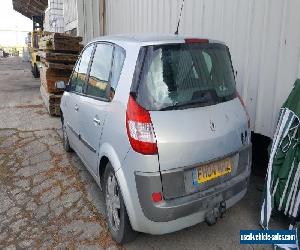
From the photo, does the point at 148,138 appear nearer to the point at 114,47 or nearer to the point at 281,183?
the point at 114,47

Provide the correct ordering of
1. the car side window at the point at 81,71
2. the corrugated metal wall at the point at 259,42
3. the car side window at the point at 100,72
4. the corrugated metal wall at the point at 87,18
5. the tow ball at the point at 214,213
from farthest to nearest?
the corrugated metal wall at the point at 87,18, the car side window at the point at 81,71, the corrugated metal wall at the point at 259,42, the car side window at the point at 100,72, the tow ball at the point at 214,213

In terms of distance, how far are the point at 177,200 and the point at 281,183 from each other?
1.20 metres

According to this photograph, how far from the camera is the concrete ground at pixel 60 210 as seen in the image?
120 inches

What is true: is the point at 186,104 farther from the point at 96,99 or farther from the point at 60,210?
the point at 60,210

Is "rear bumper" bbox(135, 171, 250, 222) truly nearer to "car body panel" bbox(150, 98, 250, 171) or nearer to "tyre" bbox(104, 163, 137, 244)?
"car body panel" bbox(150, 98, 250, 171)

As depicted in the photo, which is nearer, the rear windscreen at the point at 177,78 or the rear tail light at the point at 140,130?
the rear tail light at the point at 140,130

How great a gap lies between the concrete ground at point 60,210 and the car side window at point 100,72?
1314mm

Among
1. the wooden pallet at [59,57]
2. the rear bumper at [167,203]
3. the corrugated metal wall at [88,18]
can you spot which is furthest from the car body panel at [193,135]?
the corrugated metal wall at [88,18]


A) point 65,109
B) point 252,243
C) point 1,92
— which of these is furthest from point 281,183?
point 1,92

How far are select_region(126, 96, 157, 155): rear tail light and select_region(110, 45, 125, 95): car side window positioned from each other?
16.5 inches

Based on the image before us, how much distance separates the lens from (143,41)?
2738mm

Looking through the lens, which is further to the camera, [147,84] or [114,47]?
[114,47]

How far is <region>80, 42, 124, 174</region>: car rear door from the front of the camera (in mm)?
3062

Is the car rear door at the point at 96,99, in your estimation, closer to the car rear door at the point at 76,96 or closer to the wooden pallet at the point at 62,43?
the car rear door at the point at 76,96
